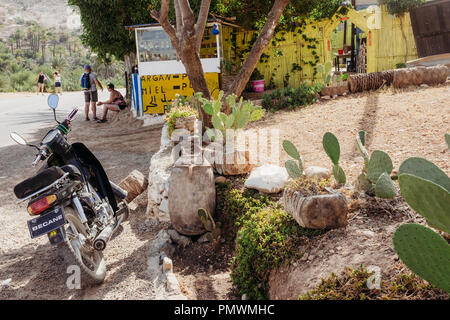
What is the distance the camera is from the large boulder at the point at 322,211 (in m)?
2.83

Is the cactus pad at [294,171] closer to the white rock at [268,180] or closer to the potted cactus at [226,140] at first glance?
the white rock at [268,180]

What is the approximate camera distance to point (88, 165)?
4258 millimetres

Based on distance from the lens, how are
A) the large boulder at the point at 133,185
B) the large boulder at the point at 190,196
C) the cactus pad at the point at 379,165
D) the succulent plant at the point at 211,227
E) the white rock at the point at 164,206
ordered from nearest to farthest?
the cactus pad at the point at 379,165 < the succulent plant at the point at 211,227 < the large boulder at the point at 190,196 < the white rock at the point at 164,206 < the large boulder at the point at 133,185

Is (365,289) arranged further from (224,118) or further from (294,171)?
(224,118)

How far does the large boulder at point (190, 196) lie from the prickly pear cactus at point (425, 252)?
2563 mm

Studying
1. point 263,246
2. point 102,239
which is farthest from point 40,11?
point 263,246

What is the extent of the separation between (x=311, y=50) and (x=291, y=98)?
522cm

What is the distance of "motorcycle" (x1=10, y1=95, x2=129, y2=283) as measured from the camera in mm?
3176

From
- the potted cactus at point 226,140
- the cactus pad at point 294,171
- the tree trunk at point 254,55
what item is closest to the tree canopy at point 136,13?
the tree trunk at point 254,55

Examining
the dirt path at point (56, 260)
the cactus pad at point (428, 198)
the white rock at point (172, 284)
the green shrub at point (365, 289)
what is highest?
the cactus pad at point (428, 198)

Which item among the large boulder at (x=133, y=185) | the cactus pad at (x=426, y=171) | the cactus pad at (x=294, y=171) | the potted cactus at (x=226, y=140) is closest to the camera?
the cactus pad at (x=426, y=171)

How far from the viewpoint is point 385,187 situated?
2.85 meters

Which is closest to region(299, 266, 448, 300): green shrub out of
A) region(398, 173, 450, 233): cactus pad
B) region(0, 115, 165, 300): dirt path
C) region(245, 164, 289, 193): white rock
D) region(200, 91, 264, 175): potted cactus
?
region(398, 173, 450, 233): cactus pad
